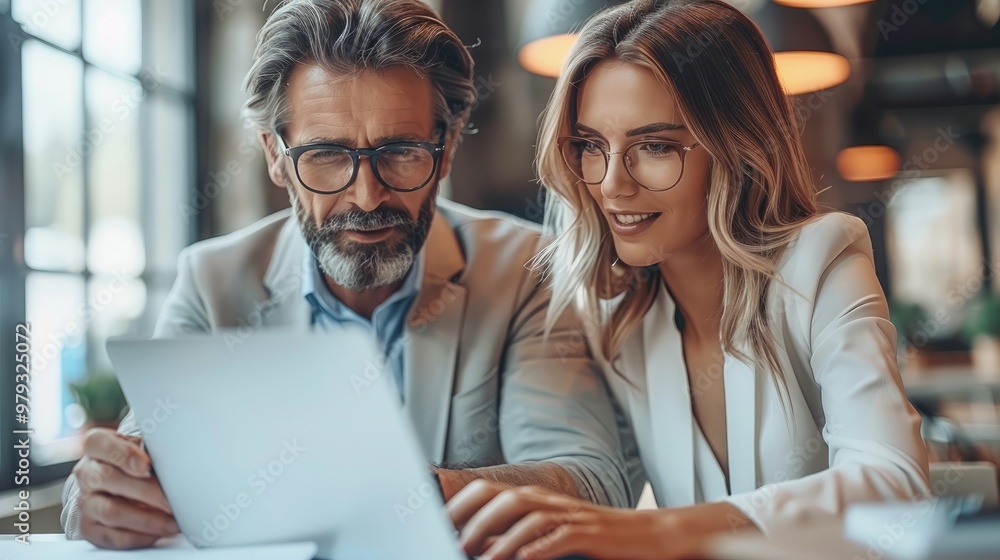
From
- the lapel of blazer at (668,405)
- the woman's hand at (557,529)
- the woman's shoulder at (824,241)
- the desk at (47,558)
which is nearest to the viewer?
the woman's hand at (557,529)

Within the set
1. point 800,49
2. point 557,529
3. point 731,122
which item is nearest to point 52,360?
point 557,529

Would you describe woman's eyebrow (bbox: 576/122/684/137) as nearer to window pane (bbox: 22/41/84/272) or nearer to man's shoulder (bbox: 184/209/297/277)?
man's shoulder (bbox: 184/209/297/277)

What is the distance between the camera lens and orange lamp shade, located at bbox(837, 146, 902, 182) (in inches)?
43.5

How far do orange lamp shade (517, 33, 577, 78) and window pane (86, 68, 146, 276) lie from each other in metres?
0.61

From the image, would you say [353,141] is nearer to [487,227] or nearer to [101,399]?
[487,227]

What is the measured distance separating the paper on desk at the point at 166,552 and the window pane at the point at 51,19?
743 mm

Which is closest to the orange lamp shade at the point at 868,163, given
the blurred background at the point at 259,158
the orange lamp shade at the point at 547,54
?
the blurred background at the point at 259,158

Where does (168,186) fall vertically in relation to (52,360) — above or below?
above

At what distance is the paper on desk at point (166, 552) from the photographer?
94 centimetres

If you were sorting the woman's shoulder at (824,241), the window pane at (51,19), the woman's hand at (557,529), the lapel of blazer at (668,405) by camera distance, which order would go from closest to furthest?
the woman's hand at (557,529) → the woman's shoulder at (824,241) → the lapel of blazer at (668,405) → the window pane at (51,19)

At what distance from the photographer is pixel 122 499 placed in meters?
1.02

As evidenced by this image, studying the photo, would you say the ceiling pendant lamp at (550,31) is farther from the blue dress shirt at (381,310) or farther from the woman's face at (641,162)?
the blue dress shirt at (381,310)

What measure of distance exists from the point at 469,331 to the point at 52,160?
699mm

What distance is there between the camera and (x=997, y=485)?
3.52ft
